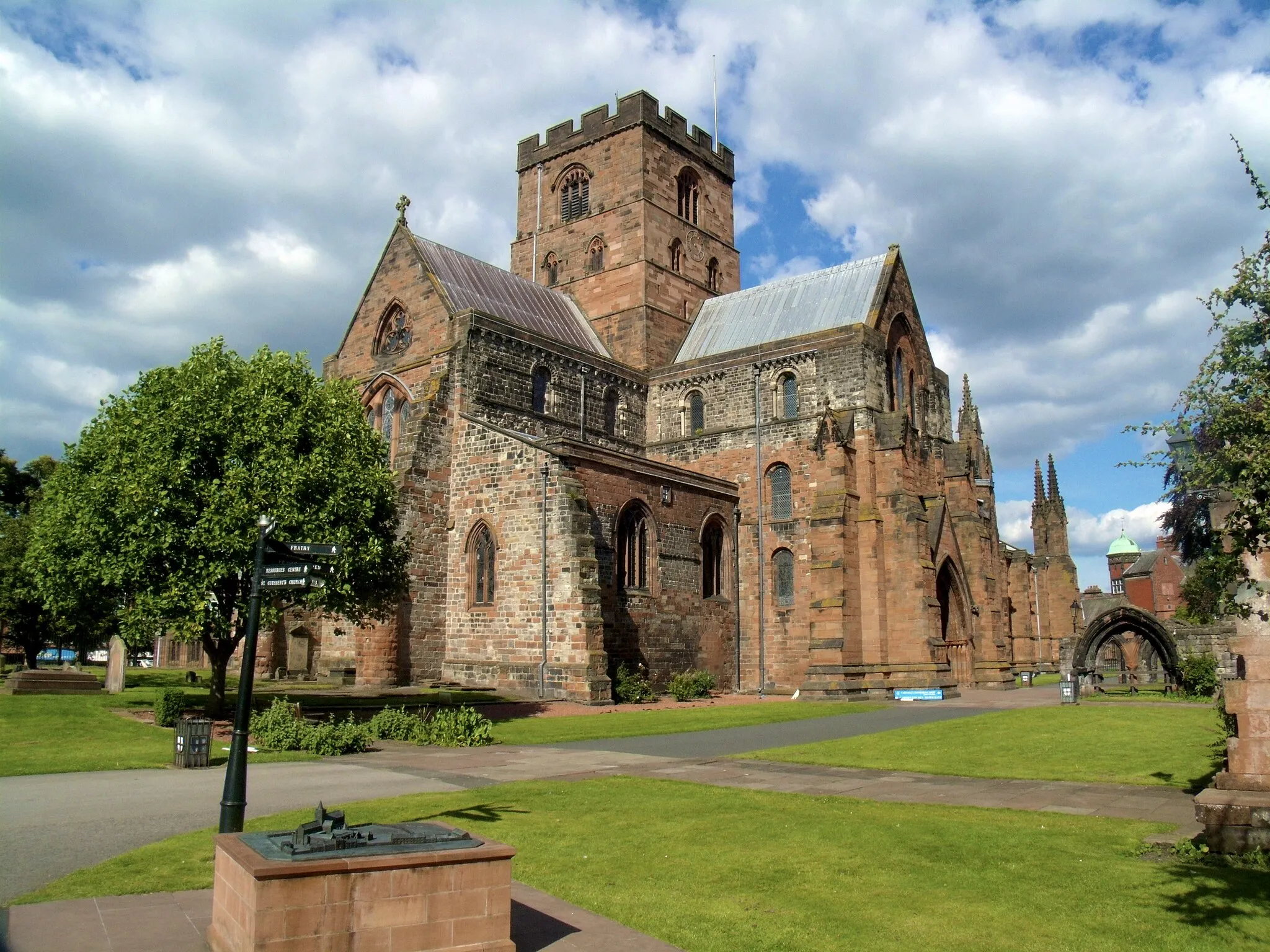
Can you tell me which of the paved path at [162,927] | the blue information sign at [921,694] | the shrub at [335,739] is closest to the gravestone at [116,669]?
the shrub at [335,739]

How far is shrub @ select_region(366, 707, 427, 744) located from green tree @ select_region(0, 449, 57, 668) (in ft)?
60.4

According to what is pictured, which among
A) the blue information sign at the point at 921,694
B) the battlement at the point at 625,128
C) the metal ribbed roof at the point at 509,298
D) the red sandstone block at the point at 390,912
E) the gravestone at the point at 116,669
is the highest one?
the battlement at the point at 625,128

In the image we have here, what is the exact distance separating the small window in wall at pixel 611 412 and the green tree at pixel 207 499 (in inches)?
674

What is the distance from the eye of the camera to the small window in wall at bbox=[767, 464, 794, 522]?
123ft

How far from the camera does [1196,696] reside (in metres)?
31.1

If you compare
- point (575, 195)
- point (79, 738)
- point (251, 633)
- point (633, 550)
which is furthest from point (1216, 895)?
point (575, 195)

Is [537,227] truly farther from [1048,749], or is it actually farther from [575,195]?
[1048,749]

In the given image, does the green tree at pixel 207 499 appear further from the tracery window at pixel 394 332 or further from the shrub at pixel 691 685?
the tracery window at pixel 394 332

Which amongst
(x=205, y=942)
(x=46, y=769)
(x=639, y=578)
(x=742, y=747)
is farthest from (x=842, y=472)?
A: (x=205, y=942)

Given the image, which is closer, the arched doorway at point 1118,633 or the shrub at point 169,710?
the shrub at point 169,710

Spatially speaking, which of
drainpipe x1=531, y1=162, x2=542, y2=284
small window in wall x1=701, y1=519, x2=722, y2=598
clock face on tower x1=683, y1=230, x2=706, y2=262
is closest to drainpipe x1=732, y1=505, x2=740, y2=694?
small window in wall x1=701, y1=519, x2=722, y2=598

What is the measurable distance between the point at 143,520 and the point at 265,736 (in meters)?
5.64

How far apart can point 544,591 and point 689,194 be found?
2795 cm

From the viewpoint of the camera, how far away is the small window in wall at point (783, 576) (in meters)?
36.8
